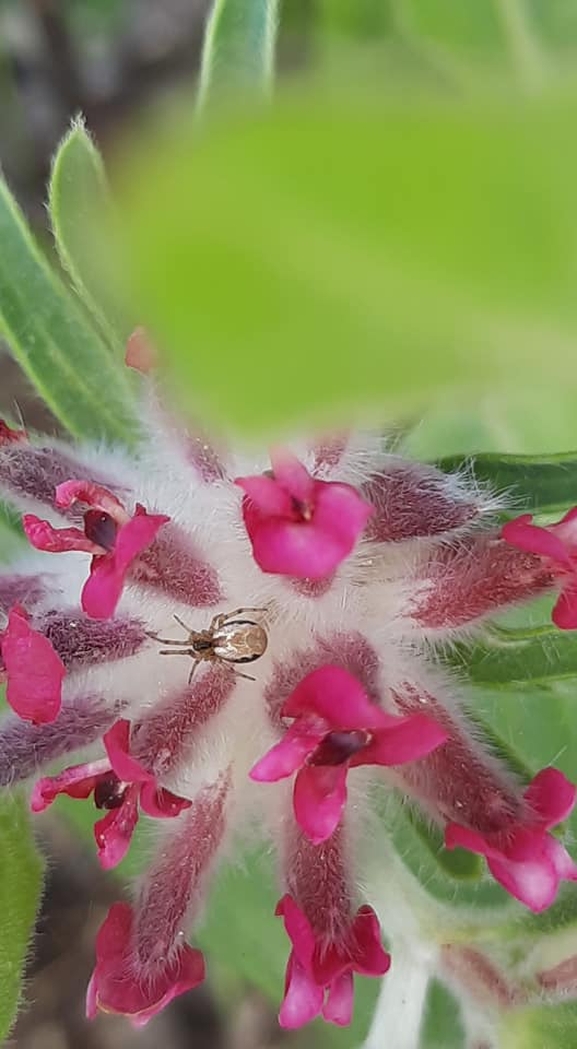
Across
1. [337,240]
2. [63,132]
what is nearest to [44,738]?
[337,240]

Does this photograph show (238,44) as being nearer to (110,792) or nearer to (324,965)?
(110,792)

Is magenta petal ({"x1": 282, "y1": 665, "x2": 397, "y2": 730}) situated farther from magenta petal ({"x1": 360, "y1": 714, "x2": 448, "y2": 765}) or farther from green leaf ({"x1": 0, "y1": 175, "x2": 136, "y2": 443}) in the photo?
green leaf ({"x1": 0, "y1": 175, "x2": 136, "y2": 443})

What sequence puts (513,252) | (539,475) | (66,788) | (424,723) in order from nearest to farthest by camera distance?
1. (513,252)
2. (424,723)
3. (66,788)
4. (539,475)

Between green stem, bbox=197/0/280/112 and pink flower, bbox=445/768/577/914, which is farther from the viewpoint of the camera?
green stem, bbox=197/0/280/112

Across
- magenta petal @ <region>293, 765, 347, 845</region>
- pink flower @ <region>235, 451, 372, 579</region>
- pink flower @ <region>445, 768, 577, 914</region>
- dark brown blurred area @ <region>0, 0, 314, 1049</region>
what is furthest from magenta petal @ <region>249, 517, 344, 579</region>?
dark brown blurred area @ <region>0, 0, 314, 1049</region>

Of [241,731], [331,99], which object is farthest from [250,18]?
[331,99]

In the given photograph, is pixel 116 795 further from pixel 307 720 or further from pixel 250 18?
pixel 250 18
